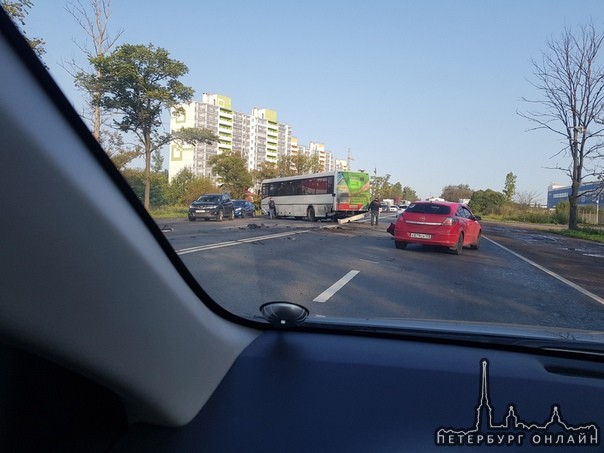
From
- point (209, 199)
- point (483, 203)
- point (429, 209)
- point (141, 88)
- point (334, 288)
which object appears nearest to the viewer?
point (141, 88)

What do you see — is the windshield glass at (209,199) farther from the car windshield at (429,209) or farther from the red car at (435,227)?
the car windshield at (429,209)

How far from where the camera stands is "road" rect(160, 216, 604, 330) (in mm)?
4992

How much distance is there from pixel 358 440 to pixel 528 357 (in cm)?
97

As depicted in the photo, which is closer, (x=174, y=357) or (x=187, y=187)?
(x=174, y=357)

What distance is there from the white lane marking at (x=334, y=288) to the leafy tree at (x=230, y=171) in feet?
6.36

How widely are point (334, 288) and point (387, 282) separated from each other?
112 centimetres

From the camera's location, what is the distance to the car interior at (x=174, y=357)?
1.41 meters

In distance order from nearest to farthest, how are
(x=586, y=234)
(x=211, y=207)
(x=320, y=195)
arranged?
(x=211, y=207), (x=586, y=234), (x=320, y=195)

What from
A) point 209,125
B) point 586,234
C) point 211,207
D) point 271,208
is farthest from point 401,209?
point 209,125

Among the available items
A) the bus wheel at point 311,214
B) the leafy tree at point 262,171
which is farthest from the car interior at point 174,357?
the bus wheel at point 311,214

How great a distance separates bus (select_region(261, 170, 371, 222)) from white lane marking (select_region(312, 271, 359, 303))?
74.6 ft

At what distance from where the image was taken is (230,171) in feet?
23.7

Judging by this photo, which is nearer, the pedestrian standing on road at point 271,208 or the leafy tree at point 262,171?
the leafy tree at point 262,171

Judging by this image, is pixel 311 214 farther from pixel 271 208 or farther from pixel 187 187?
pixel 187 187
